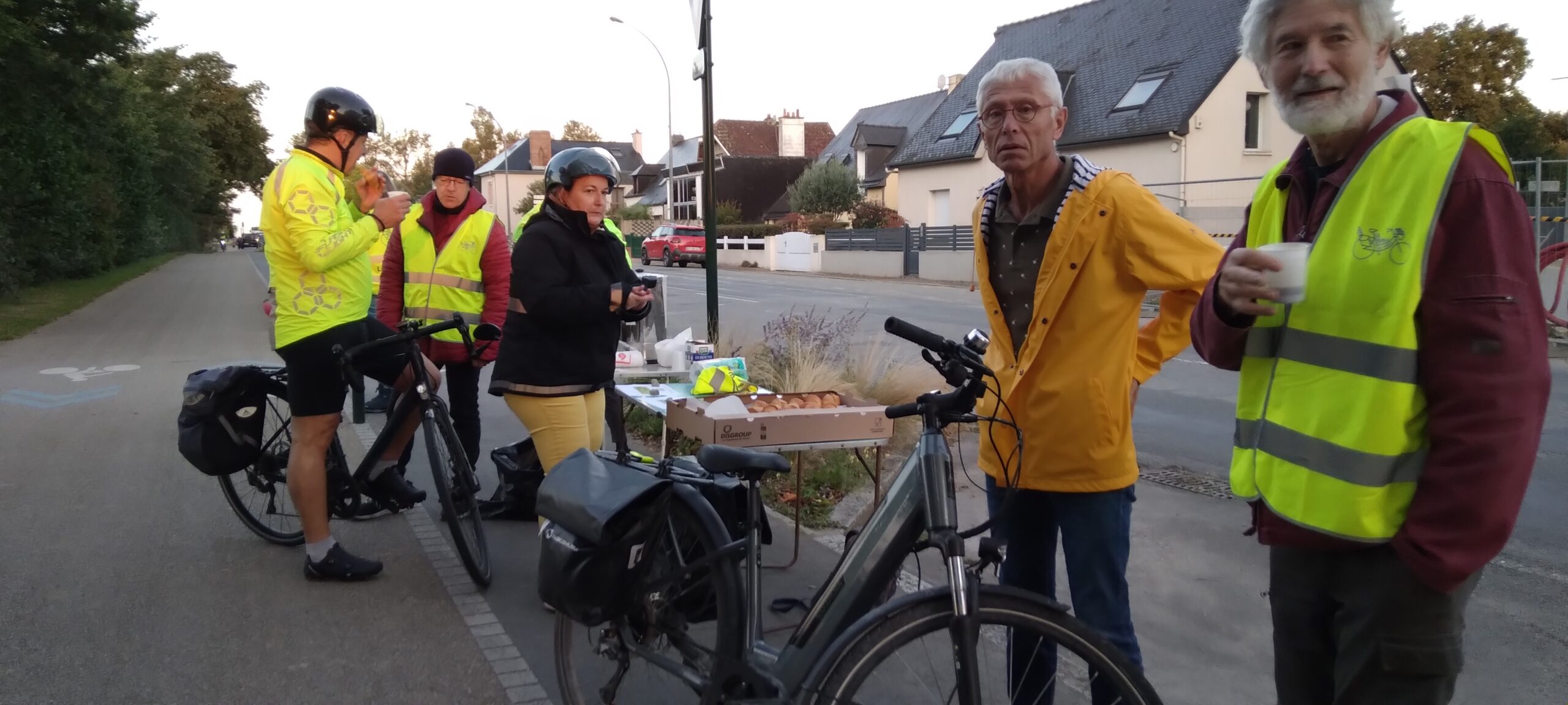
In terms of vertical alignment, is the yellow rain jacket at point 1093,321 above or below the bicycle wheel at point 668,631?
above

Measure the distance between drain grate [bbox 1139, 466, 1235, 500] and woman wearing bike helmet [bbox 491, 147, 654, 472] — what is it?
358 centimetres

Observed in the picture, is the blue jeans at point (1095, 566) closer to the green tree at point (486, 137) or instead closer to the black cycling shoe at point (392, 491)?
the black cycling shoe at point (392, 491)

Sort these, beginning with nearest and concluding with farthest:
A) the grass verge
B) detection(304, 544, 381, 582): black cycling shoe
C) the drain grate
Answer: detection(304, 544, 381, 582): black cycling shoe, the drain grate, the grass verge

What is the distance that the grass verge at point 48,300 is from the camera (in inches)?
647

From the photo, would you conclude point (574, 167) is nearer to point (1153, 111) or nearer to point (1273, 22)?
point (1273, 22)

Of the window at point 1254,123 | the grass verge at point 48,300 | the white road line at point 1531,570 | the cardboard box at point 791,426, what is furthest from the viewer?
the window at point 1254,123

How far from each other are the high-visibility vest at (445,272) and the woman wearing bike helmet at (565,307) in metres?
1.43

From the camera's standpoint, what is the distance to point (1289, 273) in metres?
1.80

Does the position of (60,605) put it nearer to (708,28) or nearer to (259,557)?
(259,557)

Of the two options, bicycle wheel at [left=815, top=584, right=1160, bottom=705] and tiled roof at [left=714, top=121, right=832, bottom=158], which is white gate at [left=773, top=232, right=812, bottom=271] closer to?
tiled roof at [left=714, top=121, right=832, bottom=158]

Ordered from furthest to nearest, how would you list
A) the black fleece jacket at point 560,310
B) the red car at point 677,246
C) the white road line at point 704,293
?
1. the red car at point 677,246
2. the white road line at point 704,293
3. the black fleece jacket at point 560,310

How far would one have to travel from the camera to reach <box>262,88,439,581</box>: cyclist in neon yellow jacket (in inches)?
169

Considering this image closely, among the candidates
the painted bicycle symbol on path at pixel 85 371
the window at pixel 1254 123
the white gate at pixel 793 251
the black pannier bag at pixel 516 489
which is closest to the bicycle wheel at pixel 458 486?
the black pannier bag at pixel 516 489

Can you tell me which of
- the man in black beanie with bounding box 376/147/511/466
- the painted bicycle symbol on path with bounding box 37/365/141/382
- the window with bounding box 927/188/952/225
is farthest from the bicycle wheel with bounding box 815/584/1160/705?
the window with bounding box 927/188/952/225
